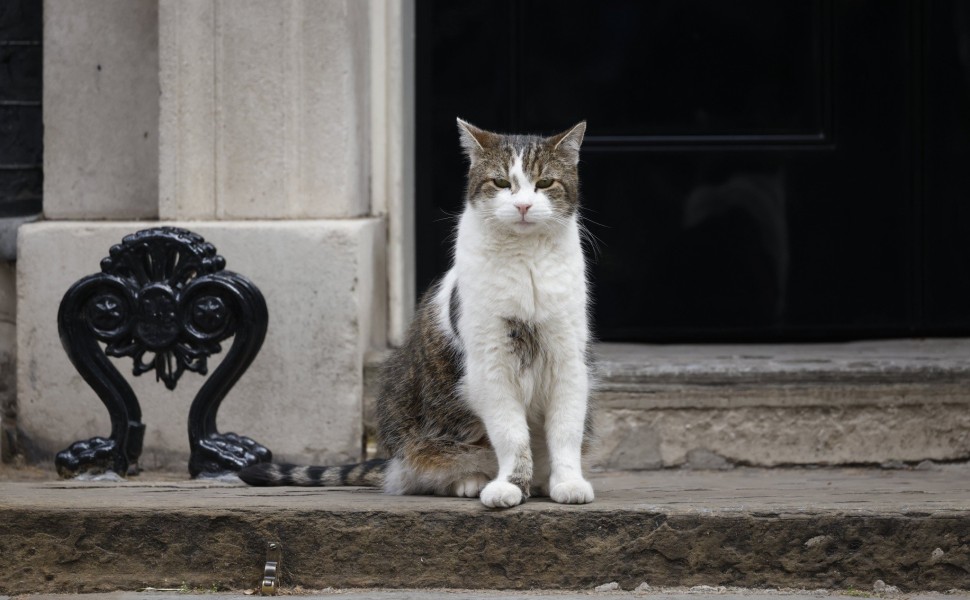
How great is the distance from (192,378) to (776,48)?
2.63m

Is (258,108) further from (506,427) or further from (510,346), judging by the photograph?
(506,427)

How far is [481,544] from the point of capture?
3.29 m

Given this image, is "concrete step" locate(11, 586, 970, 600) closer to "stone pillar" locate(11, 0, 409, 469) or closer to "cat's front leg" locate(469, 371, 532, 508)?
"cat's front leg" locate(469, 371, 532, 508)

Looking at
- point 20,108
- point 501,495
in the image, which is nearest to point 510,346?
point 501,495

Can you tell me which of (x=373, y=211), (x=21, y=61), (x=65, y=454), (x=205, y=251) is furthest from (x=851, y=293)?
(x=21, y=61)

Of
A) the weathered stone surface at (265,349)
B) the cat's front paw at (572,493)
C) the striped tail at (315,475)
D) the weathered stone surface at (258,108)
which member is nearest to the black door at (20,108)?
the weathered stone surface at (265,349)

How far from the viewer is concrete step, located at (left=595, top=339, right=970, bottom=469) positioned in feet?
15.4

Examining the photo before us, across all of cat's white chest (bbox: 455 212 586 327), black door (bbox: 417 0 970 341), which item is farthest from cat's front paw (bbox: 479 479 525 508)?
black door (bbox: 417 0 970 341)

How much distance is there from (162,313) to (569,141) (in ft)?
4.11

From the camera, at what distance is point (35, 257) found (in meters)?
4.84

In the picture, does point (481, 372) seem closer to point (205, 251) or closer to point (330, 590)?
point (330, 590)

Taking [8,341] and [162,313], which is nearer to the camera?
[162,313]

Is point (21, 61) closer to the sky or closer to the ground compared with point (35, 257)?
closer to the sky

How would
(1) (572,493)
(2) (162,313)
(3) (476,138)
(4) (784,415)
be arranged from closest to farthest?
(1) (572,493), (3) (476,138), (2) (162,313), (4) (784,415)
